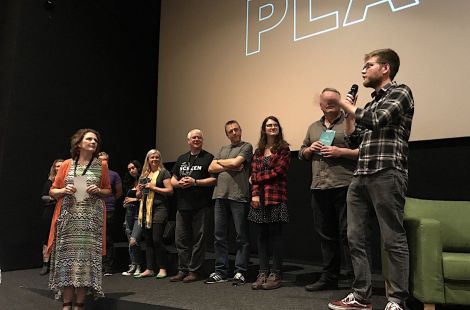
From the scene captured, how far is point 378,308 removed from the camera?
2.42 metres

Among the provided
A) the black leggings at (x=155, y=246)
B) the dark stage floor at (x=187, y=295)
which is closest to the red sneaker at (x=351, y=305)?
the dark stage floor at (x=187, y=295)

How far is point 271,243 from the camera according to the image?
10.4 ft

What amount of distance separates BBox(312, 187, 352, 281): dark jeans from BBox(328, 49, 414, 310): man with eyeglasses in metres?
0.49

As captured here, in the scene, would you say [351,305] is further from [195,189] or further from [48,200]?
[48,200]

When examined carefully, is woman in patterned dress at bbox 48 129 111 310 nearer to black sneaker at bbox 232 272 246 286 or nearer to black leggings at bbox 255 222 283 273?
black sneaker at bbox 232 272 246 286

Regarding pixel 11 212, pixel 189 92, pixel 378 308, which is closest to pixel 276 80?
pixel 189 92

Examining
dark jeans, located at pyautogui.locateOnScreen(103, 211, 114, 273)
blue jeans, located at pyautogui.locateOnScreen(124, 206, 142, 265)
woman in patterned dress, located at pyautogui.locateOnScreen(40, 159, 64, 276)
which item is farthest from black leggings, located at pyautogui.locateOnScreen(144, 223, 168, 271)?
woman in patterned dress, located at pyautogui.locateOnScreen(40, 159, 64, 276)

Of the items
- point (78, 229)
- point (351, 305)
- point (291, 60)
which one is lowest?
point (351, 305)

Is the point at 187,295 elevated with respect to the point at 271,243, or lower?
lower

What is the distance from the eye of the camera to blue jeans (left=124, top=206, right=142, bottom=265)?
13.0ft

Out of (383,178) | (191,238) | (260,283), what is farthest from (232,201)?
(383,178)

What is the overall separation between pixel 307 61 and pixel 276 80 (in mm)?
419

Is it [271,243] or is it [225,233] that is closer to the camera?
[271,243]

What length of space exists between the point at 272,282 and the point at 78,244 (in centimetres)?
140
